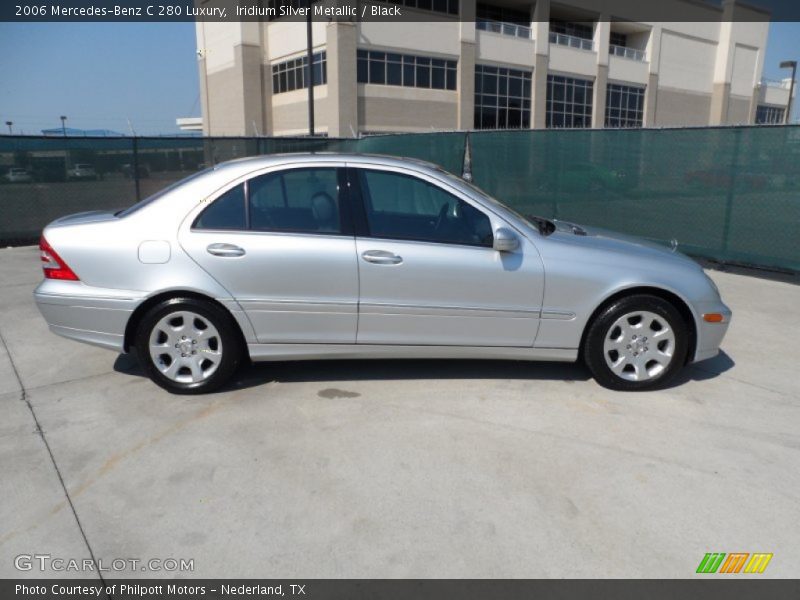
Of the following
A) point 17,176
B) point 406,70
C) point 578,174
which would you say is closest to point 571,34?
point 406,70

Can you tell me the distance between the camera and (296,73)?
37.1m

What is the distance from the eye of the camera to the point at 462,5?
37.2 meters

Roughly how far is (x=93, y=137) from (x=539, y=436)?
10847mm

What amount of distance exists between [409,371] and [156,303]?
1.87 meters

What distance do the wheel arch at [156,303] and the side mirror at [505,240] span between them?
1813mm

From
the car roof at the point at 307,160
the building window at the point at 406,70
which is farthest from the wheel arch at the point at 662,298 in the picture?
the building window at the point at 406,70

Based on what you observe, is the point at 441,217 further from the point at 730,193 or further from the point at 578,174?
the point at 578,174

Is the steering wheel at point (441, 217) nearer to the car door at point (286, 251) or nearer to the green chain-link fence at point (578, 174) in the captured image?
the car door at point (286, 251)

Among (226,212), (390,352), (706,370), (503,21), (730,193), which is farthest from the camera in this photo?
(503,21)

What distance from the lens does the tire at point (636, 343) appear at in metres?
4.45

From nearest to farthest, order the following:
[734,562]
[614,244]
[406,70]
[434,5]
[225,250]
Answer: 1. [734,562]
2. [225,250]
3. [614,244]
4. [406,70]
5. [434,5]
